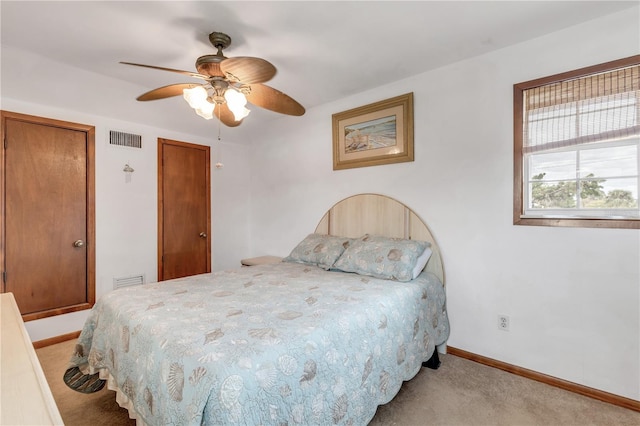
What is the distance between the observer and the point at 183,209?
12.3ft

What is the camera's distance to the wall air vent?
10.4 ft

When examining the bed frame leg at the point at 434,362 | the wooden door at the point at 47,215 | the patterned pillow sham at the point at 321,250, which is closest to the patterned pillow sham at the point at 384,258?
the patterned pillow sham at the point at 321,250

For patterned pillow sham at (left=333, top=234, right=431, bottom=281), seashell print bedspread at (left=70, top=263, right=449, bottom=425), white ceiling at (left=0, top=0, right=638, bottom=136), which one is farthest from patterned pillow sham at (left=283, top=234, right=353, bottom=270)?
white ceiling at (left=0, top=0, right=638, bottom=136)

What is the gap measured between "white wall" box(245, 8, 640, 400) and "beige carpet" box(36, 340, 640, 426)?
18 centimetres

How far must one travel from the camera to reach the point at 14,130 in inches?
103

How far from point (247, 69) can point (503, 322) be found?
256cm

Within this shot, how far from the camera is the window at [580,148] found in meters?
1.86

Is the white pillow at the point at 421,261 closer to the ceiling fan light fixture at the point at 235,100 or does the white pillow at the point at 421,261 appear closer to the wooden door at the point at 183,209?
the ceiling fan light fixture at the point at 235,100

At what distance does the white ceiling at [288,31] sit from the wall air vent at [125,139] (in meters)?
0.60

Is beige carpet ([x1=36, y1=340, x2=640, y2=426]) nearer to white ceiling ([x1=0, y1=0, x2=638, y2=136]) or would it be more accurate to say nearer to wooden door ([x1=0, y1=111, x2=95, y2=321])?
wooden door ([x1=0, y1=111, x2=95, y2=321])

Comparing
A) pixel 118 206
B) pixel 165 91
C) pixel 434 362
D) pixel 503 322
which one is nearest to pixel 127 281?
pixel 118 206

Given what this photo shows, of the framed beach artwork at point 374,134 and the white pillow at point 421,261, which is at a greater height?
the framed beach artwork at point 374,134

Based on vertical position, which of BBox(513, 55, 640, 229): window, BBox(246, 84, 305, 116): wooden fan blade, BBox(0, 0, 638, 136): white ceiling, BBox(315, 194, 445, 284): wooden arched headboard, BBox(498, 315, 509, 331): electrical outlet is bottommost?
BBox(498, 315, 509, 331): electrical outlet

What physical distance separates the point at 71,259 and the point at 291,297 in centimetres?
256
